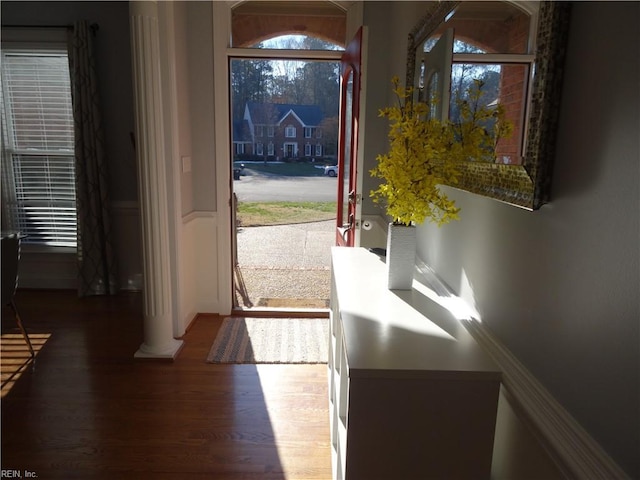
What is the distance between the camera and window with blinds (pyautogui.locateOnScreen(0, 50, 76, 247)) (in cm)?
411

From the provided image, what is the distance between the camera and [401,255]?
70.3 inches

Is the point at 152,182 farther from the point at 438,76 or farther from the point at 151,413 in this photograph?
the point at 438,76

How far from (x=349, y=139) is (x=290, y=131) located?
14.5ft

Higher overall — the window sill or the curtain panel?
the curtain panel

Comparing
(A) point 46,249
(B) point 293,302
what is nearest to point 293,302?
(B) point 293,302

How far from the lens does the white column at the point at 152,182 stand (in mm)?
2691

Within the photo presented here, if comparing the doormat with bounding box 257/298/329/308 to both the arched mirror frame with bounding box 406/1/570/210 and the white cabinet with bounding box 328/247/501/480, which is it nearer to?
the white cabinet with bounding box 328/247/501/480

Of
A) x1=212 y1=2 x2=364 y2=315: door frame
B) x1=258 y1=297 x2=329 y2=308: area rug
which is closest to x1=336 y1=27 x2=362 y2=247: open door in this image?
x1=212 y1=2 x2=364 y2=315: door frame

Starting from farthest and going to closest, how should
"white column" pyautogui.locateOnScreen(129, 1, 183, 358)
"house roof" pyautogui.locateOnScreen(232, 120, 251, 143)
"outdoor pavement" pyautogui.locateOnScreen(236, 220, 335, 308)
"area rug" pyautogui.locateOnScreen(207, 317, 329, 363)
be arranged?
"house roof" pyautogui.locateOnScreen(232, 120, 251, 143) < "outdoor pavement" pyautogui.locateOnScreen(236, 220, 335, 308) < "area rug" pyautogui.locateOnScreen(207, 317, 329, 363) < "white column" pyautogui.locateOnScreen(129, 1, 183, 358)

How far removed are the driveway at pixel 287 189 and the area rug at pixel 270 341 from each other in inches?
184

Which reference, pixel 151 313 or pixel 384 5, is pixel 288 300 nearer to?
pixel 151 313

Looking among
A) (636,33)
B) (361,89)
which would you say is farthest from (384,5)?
(636,33)

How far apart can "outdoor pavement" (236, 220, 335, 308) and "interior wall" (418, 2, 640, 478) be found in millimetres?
3308

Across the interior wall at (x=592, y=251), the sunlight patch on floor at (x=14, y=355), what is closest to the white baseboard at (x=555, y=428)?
the interior wall at (x=592, y=251)
